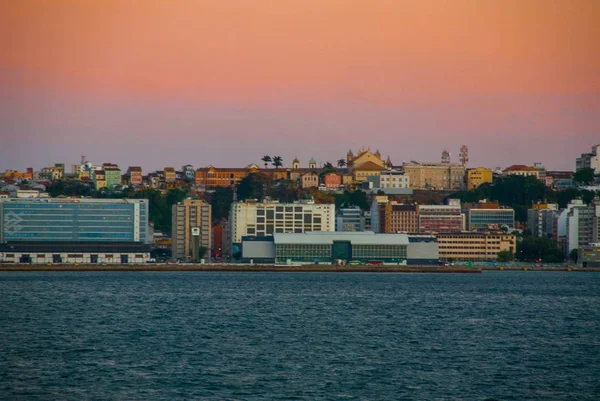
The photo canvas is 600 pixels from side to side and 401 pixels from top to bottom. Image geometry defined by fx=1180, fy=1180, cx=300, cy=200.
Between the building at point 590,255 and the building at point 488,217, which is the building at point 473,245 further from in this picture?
the building at point 488,217

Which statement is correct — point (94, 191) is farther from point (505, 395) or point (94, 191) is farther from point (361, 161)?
point (505, 395)

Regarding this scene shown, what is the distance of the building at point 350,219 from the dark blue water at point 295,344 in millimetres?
65901

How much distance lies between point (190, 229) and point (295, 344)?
75.0m

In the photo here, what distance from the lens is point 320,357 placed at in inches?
1426

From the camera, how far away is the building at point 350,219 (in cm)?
13566

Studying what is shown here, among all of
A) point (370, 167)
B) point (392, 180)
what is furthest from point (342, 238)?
point (370, 167)

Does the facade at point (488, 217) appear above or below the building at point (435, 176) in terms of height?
below

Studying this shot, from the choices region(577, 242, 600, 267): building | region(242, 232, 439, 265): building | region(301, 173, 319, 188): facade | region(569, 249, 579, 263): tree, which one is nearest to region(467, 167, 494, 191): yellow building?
region(301, 173, 319, 188): facade

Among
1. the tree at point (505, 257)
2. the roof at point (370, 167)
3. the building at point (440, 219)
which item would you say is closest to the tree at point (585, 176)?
the roof at point (370, 167)

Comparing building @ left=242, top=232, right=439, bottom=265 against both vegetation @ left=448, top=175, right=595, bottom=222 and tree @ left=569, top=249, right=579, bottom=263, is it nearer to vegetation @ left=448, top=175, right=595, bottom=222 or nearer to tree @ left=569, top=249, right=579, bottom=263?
tree @ left=569, top=249, right=579, bottom=263

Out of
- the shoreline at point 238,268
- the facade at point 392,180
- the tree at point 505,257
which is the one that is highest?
the facade at point 392,180

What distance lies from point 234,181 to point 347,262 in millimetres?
58132

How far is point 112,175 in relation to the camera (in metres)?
164

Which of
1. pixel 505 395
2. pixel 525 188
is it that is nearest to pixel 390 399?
pixel 505 395
